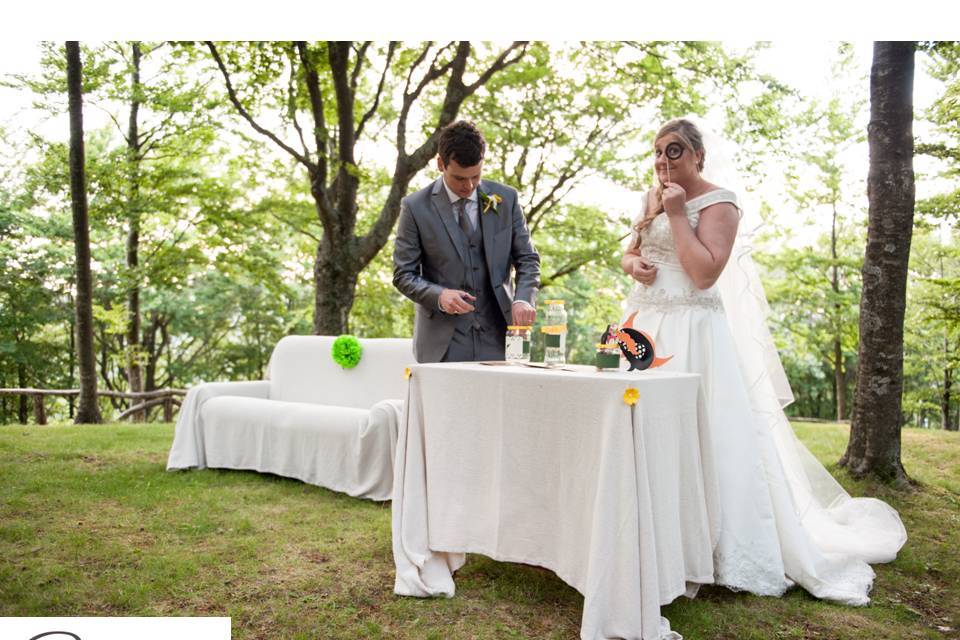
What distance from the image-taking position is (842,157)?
448 inches

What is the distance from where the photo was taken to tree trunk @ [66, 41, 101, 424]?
25.8ft

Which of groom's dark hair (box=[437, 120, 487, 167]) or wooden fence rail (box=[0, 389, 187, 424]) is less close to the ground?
groom's dark hair (box=[437, 120, 487, 167])

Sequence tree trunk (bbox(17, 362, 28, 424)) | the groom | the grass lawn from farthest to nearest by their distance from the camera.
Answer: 1. tree trunk (bbox(17, 362, 28, 424))
2. the groom
3. the grass lawn

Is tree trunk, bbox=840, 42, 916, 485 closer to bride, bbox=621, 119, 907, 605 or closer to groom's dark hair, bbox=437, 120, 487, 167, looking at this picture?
bride, bbox=621, 119, 907, 605

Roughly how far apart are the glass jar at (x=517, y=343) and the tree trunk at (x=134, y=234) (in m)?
7.37

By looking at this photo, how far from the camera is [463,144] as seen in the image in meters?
2.89

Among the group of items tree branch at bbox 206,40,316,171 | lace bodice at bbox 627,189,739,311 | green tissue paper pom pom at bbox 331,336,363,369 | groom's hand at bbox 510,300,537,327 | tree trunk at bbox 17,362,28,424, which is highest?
tree branch at bbox 206,40,316,171

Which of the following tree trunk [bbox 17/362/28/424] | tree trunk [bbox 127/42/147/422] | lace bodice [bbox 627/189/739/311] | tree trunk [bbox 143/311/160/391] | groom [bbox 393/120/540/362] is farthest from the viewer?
tree trunk [bbox 143/311/160/391]

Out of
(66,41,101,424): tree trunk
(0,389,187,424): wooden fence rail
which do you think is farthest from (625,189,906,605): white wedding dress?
(0,389,187,424): wooden fence rail

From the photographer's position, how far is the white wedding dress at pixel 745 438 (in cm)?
267

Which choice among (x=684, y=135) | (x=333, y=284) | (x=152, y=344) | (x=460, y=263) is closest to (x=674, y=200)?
(x=684, y=135)

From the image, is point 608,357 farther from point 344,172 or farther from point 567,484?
point 344,172

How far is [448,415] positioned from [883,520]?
2.25 metres

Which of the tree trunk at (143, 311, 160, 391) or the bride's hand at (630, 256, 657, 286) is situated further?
the tree trunk at (143, 311, 160, 391)
